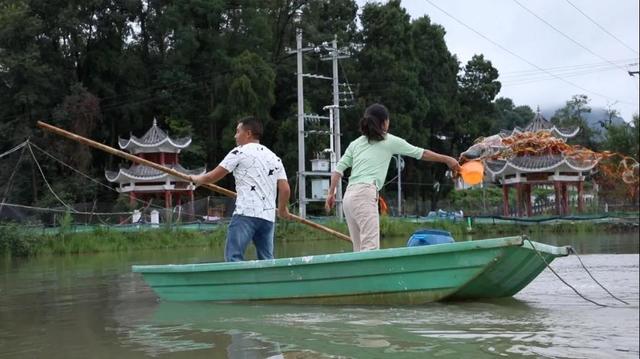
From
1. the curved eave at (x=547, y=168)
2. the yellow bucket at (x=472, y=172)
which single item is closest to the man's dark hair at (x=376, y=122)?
the yellow bucket at (x=472, y=172)

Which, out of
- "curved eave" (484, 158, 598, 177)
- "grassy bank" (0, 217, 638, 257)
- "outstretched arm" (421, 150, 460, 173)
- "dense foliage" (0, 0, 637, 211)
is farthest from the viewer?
"dense foliage" (0, 0, 637, 211)

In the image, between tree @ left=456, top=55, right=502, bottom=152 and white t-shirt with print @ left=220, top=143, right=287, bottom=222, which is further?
tree @ left=456, top=55, right=502, bottom=152

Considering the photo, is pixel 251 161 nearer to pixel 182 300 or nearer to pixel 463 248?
pixel 182 300

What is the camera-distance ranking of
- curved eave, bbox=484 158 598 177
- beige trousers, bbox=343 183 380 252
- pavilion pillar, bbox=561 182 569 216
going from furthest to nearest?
pavilion pillar, bbox=561 182 569 216
curved eave, bbox=484 158 598 177
beige trousers, bbox=343 183 380 252

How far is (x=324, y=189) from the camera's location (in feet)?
97.4

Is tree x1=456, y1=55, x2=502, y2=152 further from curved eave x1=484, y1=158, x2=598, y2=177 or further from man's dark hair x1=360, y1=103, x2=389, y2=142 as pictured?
man's dark hair x1=360, y1=103, x2=389, y2=142

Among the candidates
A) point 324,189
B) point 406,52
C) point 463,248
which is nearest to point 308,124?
point 324,189

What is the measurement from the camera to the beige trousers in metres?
5.29

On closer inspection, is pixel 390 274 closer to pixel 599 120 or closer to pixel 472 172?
pixel 472 172

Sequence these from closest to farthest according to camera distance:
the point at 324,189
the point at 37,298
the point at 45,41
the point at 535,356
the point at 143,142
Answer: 1. the point at 535,356
2. the point at 37,298
3. the point at 324,189
4. the point at 143,142
5. the point at 45,41

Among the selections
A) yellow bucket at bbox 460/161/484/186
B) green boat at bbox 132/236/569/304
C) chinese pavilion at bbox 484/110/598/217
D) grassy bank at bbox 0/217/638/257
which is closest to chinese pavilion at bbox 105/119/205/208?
grassy bank at bbox 0/217/638/257

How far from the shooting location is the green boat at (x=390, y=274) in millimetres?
4844

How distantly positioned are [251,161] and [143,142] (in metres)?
28.3

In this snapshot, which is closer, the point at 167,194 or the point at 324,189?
the point at 324,189
